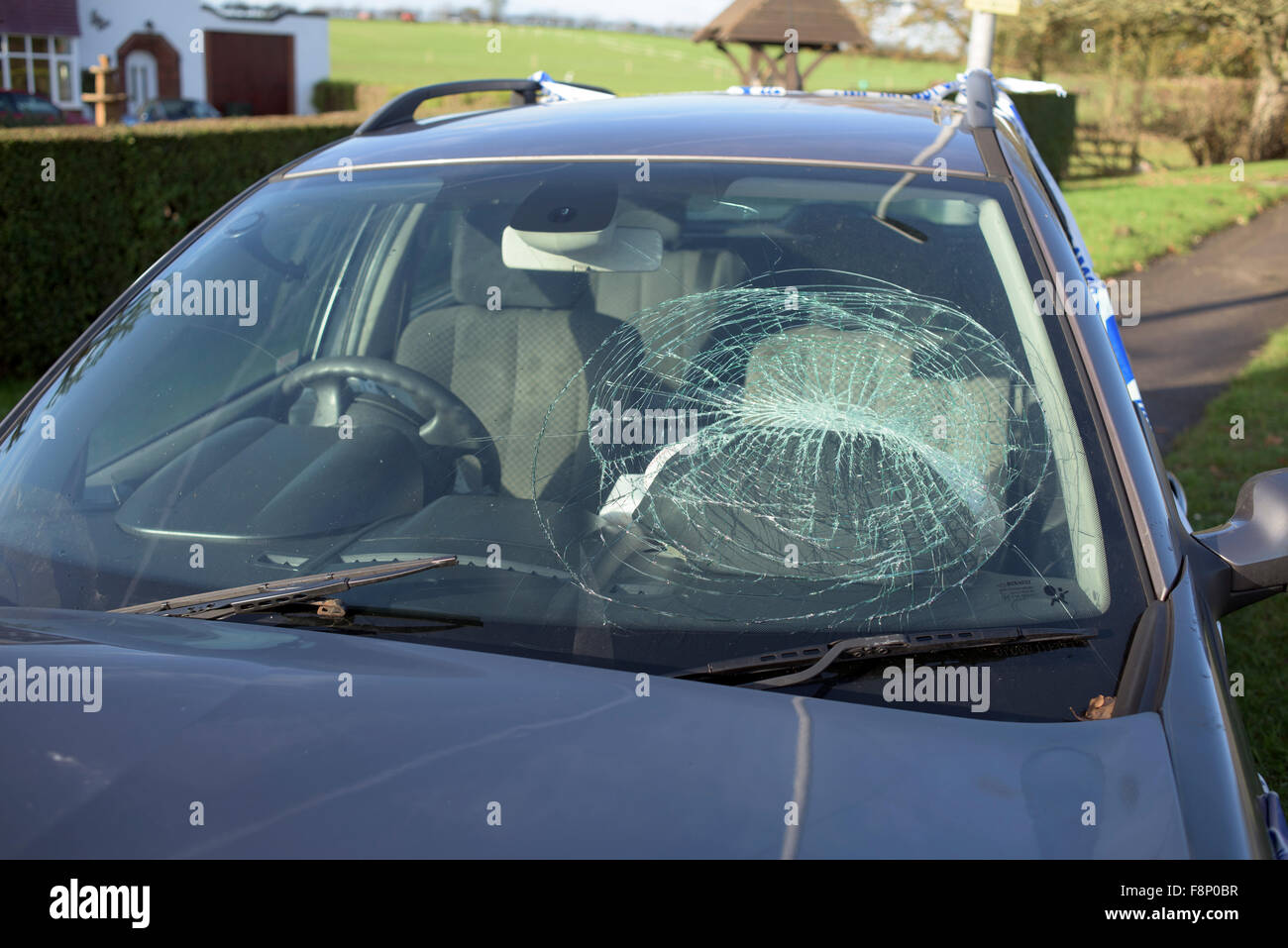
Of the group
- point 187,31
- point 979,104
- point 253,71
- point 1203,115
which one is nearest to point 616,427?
point 979,104

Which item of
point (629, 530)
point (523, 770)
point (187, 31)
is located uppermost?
point (187, 31)

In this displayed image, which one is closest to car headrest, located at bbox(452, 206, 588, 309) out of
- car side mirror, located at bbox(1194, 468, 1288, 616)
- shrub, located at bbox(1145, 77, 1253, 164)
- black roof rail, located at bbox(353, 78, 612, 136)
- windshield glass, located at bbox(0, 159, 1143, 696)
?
windshield glass, located at bbox(0, 159, 1143, 696)

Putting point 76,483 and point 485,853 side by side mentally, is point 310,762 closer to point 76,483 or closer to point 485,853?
point 485,853

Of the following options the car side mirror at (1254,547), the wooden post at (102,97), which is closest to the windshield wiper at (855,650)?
the car side mirror at (1254,547)

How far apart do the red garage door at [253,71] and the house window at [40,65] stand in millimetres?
5896

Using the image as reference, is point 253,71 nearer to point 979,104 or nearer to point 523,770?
point 979,104

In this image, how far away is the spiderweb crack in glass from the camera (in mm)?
1711

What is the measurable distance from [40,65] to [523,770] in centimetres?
3645

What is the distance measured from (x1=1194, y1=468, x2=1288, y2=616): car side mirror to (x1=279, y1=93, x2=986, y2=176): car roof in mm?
794

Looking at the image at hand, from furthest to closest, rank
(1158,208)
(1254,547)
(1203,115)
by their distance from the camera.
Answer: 1. (1203,115)
2. (1158,208)
3. (1254,547)

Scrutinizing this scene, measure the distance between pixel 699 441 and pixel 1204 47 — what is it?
32.2 m

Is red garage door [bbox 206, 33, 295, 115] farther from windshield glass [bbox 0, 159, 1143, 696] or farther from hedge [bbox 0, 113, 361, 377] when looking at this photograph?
windshield glass [bbox 0, 159, 1143, 696]

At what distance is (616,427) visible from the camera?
1910 mm
